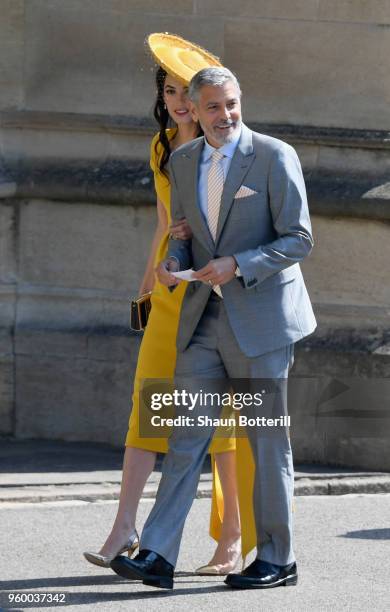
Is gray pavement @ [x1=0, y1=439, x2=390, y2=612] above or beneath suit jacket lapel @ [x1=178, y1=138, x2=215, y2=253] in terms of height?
beneath

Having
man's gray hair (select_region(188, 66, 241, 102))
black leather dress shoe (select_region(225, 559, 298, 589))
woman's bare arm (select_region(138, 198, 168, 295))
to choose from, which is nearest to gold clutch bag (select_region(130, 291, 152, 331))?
woman's bare arm (select_region(138, 198, 168, 295))

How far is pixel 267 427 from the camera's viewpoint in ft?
18.4

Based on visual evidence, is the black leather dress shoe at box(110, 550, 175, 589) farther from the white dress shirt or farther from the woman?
the white dress shirt

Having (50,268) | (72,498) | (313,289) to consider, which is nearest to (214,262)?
(72,498)

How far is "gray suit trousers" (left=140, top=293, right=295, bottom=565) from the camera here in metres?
5.59

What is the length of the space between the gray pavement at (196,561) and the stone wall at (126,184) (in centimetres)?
121

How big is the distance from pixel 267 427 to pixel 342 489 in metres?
2.21

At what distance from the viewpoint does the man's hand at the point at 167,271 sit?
18.2 feet

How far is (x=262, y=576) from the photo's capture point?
5.61 meters

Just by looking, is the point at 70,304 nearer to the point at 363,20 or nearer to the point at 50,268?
the point at 50,268

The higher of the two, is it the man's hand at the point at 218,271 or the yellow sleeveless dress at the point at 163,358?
the man's hand at the point at 218,271

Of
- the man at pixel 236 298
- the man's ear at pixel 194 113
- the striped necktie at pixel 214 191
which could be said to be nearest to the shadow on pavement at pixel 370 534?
the man at pixel 236 298

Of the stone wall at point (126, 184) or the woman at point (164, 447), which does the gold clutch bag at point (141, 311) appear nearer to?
the woman at point (164, 447)

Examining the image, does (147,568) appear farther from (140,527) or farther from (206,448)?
(140,527)
